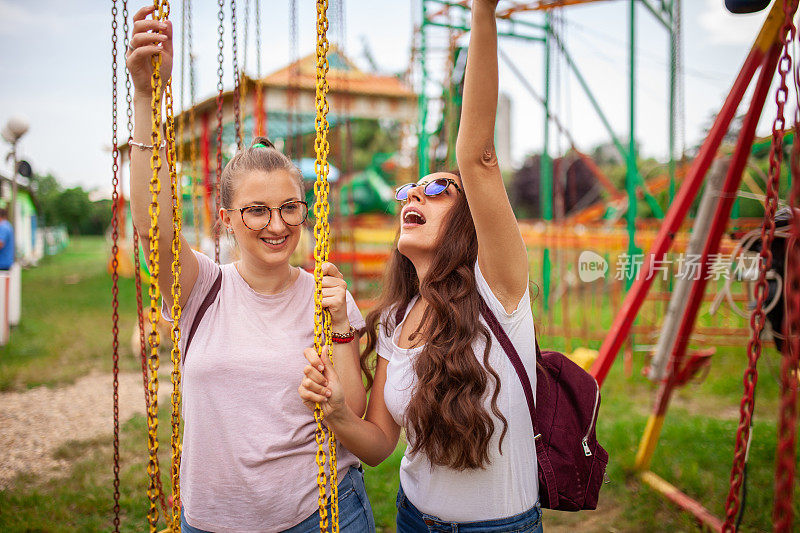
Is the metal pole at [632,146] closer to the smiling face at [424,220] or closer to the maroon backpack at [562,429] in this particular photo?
the maroon backpack at [562,429]

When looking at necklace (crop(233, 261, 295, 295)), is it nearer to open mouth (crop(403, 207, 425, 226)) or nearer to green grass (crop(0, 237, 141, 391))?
open mouth (crop(403, 207, 425, 226))

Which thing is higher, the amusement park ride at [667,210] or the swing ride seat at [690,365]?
the amusement park ride at [667,210]

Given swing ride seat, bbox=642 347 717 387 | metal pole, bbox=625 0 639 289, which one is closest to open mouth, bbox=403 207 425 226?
swing ride seat, bbox=642 347 717 387

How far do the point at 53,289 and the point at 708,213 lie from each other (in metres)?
15.9

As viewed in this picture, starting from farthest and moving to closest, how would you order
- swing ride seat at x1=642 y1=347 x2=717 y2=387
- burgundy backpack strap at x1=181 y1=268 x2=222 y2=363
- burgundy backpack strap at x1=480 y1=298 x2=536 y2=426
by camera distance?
swing ride seat at x1=642 y1=347 x2=717 y2=387 < burgundy backpack strap at x1=181 y1=268 x2=222 y2=363 < burgundy backpack strap at x1=480 y1=298 x2=536 y2=426

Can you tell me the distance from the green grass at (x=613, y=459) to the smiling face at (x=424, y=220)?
→ 8.00 ft

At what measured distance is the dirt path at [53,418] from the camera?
4.30m

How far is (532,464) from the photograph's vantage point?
5.15 feet

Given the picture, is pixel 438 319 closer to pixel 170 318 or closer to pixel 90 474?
pixel 170 318

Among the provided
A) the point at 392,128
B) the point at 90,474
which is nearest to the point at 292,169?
the point at 90,474

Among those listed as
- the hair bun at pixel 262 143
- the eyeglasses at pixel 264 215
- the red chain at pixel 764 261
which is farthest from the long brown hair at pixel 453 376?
the hair bun at pixel 262 143

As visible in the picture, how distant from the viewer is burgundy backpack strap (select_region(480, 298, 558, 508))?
4.90ft

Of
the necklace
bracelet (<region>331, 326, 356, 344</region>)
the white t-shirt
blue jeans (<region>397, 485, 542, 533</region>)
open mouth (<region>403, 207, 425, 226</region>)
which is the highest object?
open mouth (<region>403, 207, 425, 226</region>)

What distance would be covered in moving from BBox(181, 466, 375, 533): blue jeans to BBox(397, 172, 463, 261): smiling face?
2.31 ft
